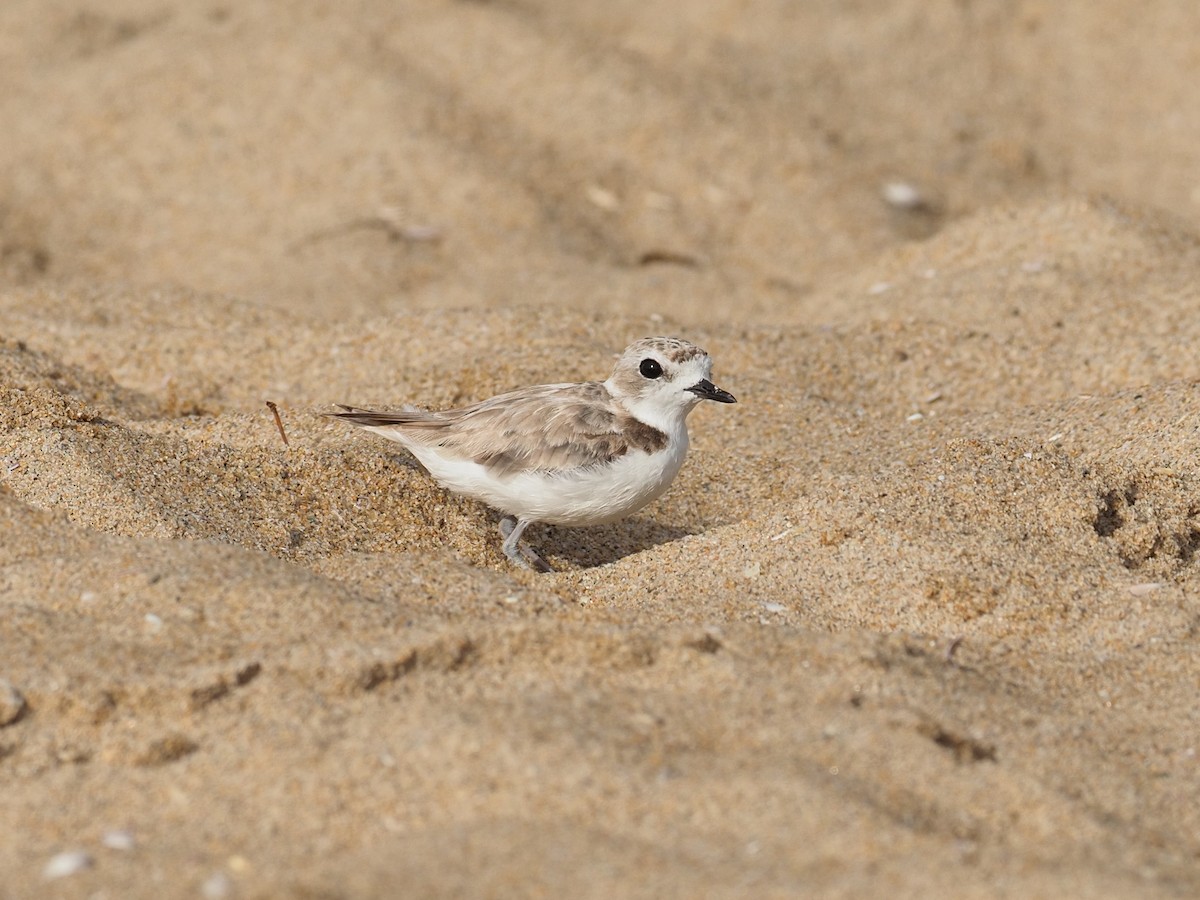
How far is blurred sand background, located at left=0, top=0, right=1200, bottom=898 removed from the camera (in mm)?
3164

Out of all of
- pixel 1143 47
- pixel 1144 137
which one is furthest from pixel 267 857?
pixel 1143 47

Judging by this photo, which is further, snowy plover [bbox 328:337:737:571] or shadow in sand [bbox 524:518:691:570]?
shadow in sand [bbox 524:518:691:570]

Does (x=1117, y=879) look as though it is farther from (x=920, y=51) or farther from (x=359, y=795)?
→ (x=920, y=51)

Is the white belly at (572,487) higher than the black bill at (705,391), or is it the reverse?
the black bill at (705,391)

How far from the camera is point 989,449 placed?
5.04 m

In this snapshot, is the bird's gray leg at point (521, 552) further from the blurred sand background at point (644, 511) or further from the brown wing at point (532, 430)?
the brown wing at point (532, 430)

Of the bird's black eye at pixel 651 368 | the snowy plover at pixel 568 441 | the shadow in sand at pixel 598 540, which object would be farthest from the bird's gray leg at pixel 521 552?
the bird's black eye at pixel 651 368

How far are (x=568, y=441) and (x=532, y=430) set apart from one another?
136 mm

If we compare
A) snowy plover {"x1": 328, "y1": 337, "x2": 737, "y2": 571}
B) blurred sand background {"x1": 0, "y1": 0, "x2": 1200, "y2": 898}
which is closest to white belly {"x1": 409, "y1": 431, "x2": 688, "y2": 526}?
snowy plover {"x1": 328, "y1": 337, "x2": 737, "y2": 571}

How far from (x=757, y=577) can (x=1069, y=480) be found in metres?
1.19

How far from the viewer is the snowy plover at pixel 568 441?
4707 mm

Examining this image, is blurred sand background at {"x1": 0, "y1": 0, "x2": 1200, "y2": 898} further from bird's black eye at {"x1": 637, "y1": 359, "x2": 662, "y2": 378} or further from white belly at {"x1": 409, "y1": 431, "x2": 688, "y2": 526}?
bird's black eye at {"x1": 637, "y1": 359, "x2": 662, "y2": 378}

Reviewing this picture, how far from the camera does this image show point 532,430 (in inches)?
190

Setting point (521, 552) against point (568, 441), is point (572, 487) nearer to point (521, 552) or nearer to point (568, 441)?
point (568, 441)
